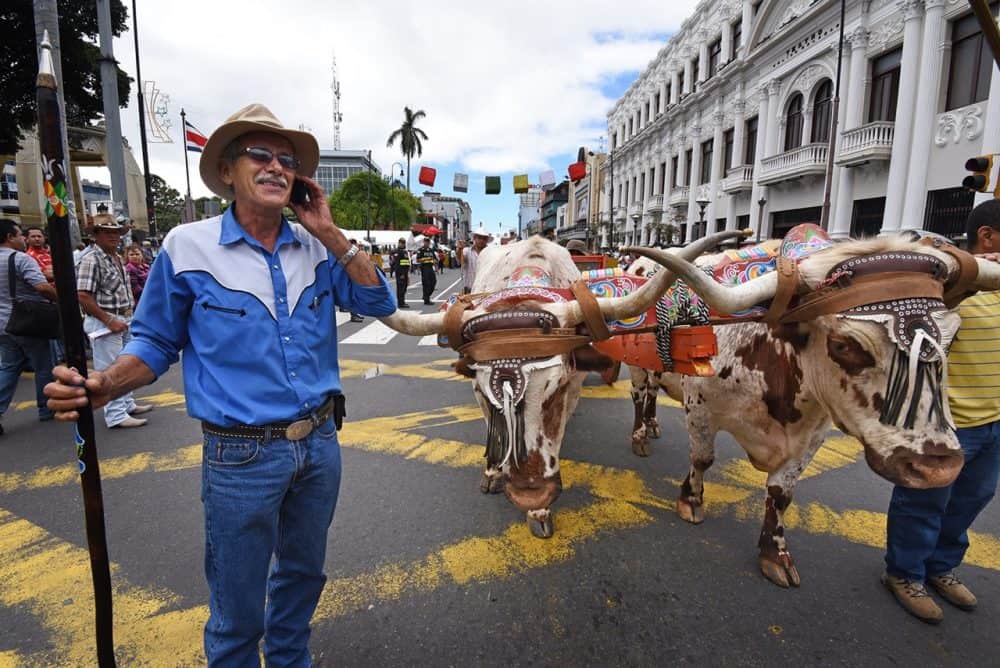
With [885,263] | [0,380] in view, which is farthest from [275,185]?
[0,380]

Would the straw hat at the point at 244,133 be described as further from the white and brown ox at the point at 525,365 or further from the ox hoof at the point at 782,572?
the ox hoof at the point at 782,572

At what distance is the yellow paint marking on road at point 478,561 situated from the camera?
8.89 ft

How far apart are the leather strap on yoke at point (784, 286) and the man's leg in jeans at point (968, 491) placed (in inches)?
48.9

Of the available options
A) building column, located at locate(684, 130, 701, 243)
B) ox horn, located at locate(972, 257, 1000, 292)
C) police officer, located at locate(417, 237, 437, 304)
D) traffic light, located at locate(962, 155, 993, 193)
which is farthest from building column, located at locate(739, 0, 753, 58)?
ox horn, located at locate(972, 257, 1000, 292)

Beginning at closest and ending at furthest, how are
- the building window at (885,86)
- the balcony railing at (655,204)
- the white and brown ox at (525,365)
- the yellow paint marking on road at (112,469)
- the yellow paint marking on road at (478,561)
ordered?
the white and brown ox at (525,365)
the yellow paint marking on road at (478,561)
the yellow paint marking on road at (112,469)
the building window at (885,86)
the balcony railing at (655,204)

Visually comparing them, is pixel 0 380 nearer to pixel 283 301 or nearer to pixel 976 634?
pixel 283 301

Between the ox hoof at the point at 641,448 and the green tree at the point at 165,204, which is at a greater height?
the green tree at the point at 165,204

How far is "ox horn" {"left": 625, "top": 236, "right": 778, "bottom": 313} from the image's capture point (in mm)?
1993

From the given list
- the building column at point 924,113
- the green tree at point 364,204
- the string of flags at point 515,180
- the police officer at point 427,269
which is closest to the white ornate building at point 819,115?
the building column at point 924,113

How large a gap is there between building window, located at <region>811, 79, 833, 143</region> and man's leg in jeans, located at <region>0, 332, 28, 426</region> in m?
24.4

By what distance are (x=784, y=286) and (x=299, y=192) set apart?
6.87 feet

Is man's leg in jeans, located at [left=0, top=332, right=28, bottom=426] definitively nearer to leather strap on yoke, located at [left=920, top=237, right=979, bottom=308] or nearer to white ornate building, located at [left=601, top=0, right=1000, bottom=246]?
leather strap on yoke, located at [left=920, top=237, right=979, bottom=308]

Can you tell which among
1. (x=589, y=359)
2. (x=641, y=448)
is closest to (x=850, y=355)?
(x=589, y=359)

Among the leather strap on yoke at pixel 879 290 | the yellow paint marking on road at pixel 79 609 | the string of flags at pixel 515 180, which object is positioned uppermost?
the string of flags at pixel 515 180
